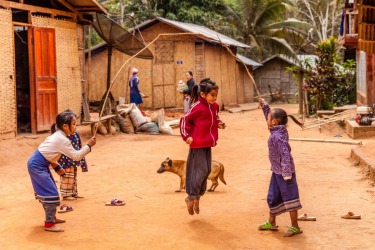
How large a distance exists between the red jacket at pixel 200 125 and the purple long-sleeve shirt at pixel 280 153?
2.61ft

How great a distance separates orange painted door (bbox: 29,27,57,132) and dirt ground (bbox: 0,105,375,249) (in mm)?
951

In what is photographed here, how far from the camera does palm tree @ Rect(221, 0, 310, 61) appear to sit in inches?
1329

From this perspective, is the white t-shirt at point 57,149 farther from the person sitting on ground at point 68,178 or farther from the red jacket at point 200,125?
the person sitting on ground at point 68,178

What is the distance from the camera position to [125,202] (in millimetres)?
7652

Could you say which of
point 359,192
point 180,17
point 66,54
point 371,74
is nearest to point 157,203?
point 359,192

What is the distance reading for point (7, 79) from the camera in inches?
508

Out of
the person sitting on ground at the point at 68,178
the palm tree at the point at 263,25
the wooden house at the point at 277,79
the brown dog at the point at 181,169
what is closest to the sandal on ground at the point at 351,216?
the brown dog at the point at 181,169

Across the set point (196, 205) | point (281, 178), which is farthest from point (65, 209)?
point (281, 178)

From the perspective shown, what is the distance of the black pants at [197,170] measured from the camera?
6.59 m

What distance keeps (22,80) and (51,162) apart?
9472 mm

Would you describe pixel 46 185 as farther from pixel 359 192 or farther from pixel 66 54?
pixel 66 54

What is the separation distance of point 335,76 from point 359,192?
13.4m

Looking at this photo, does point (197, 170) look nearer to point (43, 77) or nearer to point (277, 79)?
point (43, 77)

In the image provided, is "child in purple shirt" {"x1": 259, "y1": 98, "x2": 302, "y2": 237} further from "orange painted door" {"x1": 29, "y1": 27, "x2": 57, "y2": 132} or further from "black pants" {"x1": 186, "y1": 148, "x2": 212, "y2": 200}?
"orange painted door" {"x1": 29, "y1": 27, "x2": 57, "y2": 132}
